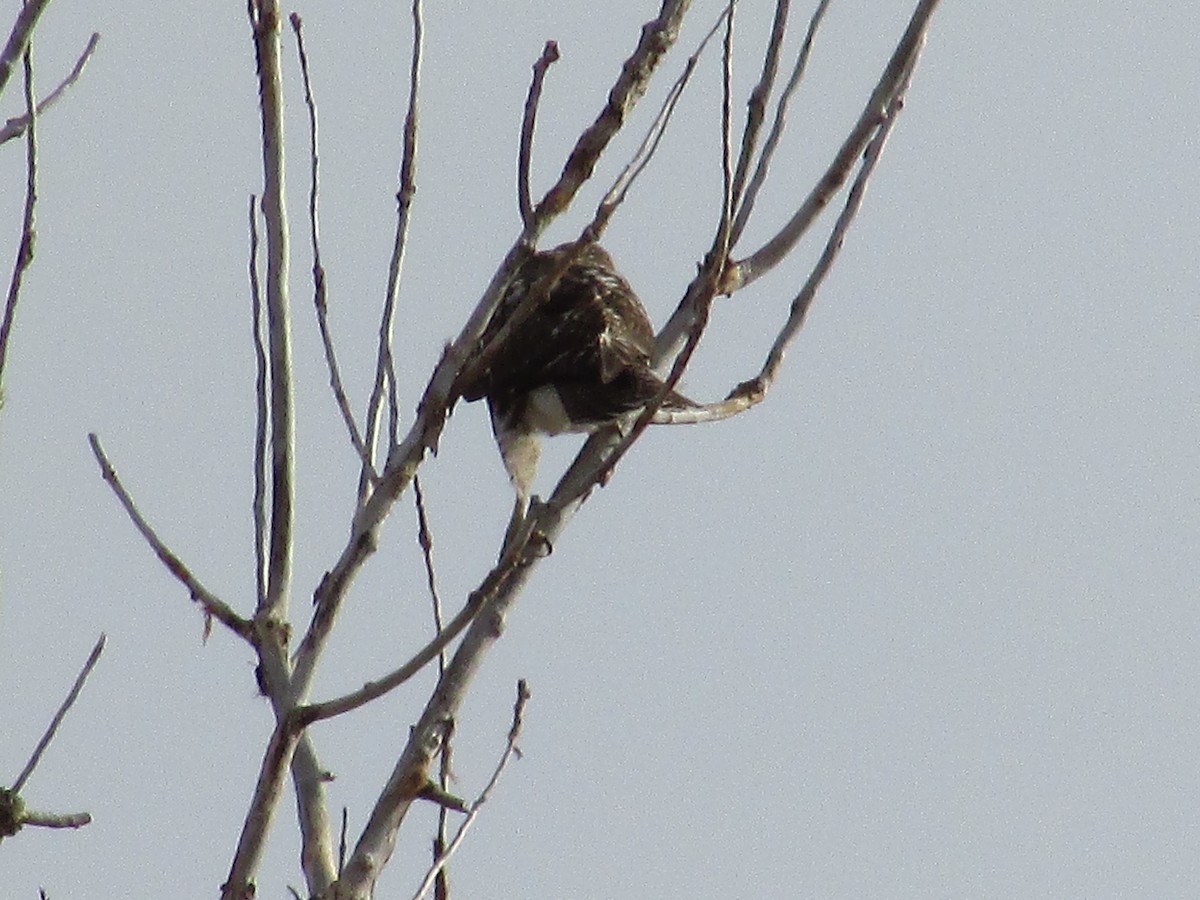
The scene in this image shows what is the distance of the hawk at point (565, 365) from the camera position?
4.75 m

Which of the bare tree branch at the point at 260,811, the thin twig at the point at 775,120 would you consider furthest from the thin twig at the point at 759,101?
the bare tree branch at the point at 260,811

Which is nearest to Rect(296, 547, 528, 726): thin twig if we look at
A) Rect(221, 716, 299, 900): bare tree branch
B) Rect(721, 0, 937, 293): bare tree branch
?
Rect(221, 716, 299, 900): bare tree branch

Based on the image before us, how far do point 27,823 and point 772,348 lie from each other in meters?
1.80

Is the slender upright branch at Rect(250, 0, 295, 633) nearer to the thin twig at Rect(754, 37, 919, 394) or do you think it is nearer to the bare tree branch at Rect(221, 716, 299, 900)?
the bare tree branch at Rect(221, 716, 299, 900)

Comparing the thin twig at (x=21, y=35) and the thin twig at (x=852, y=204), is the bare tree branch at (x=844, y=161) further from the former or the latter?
the thin twig at (x=21, y=35)

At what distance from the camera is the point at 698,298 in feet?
11.8

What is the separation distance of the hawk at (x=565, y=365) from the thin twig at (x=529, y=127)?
1402 millimetres

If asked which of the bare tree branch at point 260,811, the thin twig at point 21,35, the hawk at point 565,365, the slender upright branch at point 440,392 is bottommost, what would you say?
the bare tree branch at point 260,811

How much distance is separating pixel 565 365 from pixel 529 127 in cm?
189

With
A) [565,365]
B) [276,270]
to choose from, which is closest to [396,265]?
[276,270]

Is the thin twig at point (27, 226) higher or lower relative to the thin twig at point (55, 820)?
higher

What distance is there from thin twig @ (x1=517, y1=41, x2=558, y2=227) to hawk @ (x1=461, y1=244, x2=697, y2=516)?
1402 millimetres

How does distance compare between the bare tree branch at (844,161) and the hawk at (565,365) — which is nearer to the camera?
the bare tree branch at (844,161)

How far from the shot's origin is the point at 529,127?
312cm
